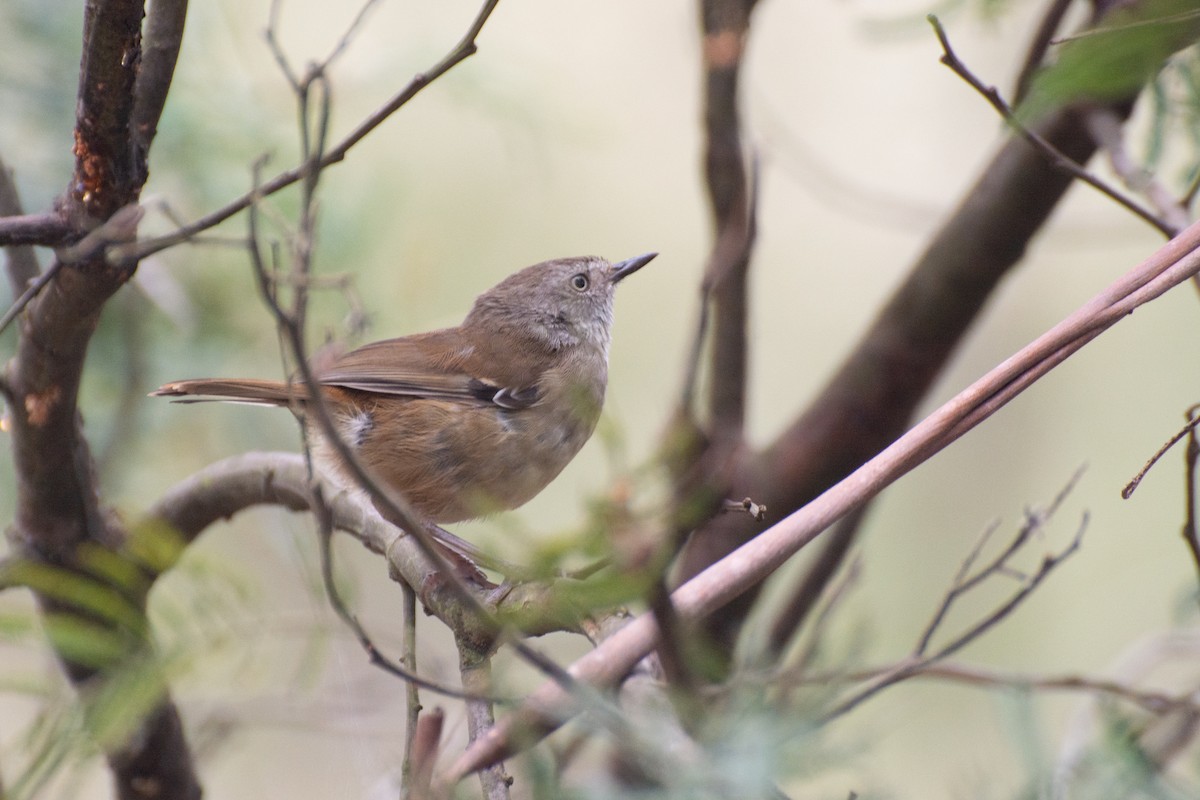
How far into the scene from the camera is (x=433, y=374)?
3182mm

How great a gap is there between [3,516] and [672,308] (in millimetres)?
3190

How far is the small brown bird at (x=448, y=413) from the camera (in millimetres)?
2955

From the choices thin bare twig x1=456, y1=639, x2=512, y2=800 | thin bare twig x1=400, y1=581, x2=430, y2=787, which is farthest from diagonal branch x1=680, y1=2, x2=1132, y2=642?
thin bare twig x1=456, y1=639, x2=512, y2=800

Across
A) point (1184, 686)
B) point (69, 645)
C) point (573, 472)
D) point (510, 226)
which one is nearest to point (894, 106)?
point (510, 226)

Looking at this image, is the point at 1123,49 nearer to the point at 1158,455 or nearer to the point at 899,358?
the point at 1158,455

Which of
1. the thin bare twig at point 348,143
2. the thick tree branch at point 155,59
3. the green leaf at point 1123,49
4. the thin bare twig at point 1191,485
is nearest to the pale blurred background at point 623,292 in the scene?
the thin bare twig at point 1191,485

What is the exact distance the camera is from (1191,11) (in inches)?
48.9

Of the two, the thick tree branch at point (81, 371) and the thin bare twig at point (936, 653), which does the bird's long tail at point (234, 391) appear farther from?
the thin bare twig at point (936, 653)

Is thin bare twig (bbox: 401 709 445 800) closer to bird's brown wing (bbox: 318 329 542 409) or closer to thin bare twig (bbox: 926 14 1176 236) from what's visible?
thin bare twig (bbox: 926 14 1176 236)

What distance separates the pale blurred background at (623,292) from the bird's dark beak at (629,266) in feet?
1.48

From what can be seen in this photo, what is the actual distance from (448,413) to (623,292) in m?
2.70

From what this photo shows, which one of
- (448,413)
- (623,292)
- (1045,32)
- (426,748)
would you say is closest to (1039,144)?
(1045,32)

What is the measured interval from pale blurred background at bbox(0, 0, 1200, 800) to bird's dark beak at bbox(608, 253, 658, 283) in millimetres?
450

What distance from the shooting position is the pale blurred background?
298 centimetres
